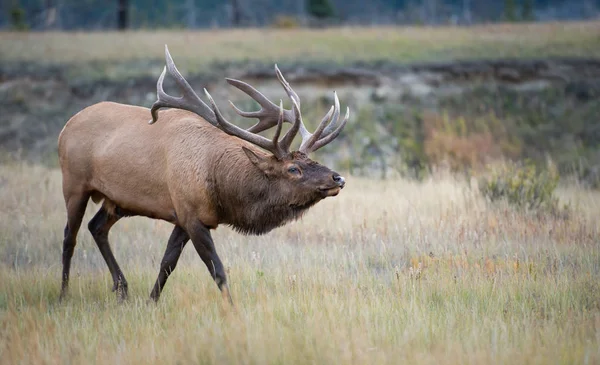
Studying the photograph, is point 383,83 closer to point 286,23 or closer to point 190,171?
point 190,171

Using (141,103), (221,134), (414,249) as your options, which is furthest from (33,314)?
(141,103)

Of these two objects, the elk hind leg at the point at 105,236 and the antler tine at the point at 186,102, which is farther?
the elk hind leg at the point at 105,236

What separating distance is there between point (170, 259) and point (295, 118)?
1.75m

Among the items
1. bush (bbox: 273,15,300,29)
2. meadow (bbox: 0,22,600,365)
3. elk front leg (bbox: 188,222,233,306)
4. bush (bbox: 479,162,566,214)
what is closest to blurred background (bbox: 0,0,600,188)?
bush (bbox: 479,162,566,214)

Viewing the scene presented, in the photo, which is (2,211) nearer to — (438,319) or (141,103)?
(438,319)

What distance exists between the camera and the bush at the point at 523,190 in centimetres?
1091

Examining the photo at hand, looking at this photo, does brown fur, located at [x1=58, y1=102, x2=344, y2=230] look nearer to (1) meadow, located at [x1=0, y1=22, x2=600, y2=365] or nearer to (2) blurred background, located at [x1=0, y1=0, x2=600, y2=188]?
(1) meadow, located at [x1=0, y1=22, x2=600, y2=365]

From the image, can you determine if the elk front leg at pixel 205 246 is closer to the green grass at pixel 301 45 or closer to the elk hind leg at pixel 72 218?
the elk hind leg at pixel 72 218

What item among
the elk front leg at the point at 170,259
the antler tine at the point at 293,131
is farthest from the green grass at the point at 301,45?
the antler tine at the point at 293,131

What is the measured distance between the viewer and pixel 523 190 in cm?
1123

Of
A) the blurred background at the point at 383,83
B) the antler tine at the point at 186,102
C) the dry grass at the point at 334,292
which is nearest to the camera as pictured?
the dry grass at the point at 334,292

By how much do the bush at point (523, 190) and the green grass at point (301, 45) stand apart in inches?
562

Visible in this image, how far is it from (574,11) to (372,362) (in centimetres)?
9267

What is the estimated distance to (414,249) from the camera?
28.3 feet
